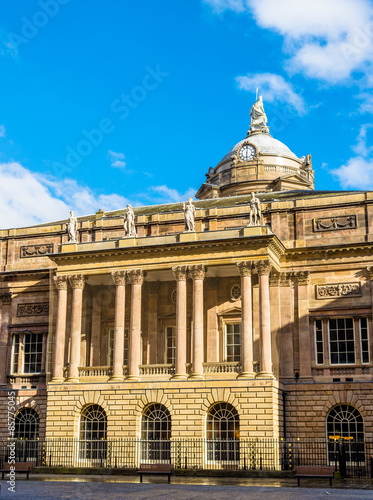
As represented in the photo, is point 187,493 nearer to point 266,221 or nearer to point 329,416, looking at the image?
point 329,416

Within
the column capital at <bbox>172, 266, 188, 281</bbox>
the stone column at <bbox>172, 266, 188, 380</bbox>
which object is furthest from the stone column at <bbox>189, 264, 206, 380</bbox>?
the stone column at <bbox>172, 266, 188, 380</bbox>

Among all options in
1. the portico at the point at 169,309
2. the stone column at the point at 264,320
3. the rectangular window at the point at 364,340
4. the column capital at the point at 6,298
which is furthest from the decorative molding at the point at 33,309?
the rectangular window at the point at 364,340

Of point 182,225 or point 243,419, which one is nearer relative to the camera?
point 243,419

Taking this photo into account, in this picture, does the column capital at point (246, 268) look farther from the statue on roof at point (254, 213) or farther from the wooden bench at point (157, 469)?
the wooden bench at point (157, 469)

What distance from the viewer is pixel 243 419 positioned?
34094 mm

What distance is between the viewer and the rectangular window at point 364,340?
36656 mm

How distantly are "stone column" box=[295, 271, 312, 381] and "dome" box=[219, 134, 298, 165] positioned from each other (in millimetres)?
18910

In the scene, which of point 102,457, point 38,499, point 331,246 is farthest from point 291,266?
point 38,499

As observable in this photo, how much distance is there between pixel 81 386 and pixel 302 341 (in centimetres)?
1210

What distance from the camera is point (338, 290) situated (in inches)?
1487

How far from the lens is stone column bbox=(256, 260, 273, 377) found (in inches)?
1361

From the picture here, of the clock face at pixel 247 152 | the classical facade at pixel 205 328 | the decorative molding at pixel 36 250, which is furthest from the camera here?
the clock face at pixel 247 152

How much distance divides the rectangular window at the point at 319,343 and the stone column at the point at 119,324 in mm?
10504

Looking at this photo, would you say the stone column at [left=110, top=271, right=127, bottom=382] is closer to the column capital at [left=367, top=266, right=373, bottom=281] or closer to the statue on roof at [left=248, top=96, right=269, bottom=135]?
the column capital at [left=367, top=266, right=373, bottom=281]
